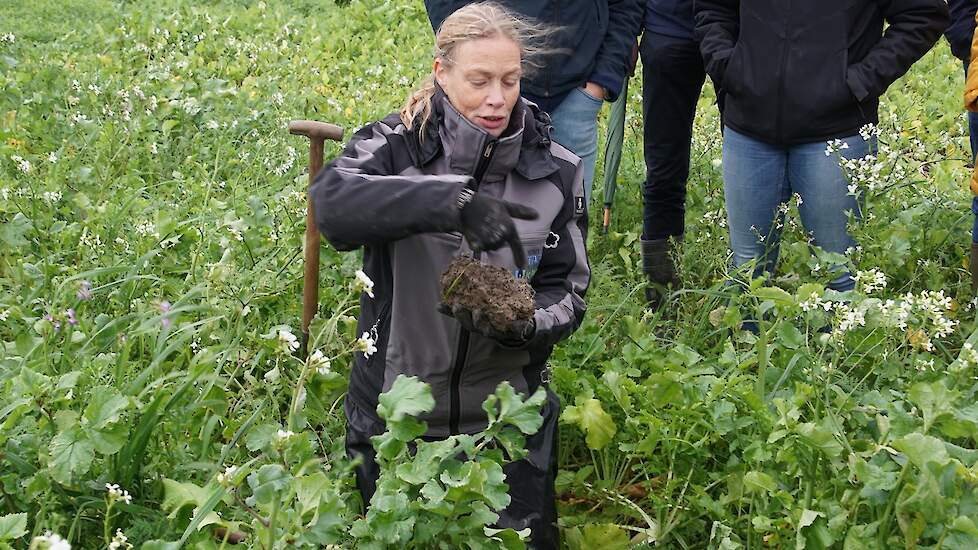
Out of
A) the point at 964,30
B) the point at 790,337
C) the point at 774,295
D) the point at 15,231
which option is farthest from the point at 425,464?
the point at 964,30

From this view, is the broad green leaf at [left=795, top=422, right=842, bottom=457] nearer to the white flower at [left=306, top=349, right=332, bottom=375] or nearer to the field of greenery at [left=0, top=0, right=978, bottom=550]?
the field of greenery at [left=0, top=0, right=978, bottom=550]

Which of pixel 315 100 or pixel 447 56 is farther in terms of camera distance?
pixel 315 100

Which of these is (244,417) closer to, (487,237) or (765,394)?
(487,237)

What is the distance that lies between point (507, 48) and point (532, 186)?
11.4 inches

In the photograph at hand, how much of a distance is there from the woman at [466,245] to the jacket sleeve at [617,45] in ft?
3.29

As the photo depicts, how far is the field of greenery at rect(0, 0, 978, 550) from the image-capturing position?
1771 millimetres

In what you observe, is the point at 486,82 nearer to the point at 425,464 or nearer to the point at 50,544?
the point at 425,464

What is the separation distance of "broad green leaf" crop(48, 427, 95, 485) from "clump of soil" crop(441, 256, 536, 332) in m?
0.71

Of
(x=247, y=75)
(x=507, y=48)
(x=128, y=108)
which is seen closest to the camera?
(x=507, y=48)

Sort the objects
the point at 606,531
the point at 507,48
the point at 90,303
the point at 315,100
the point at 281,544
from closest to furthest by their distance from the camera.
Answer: the point at 281,544 < the point at 507,48 < the point at 606,531 < the point at 90,303 < the point at 315,100

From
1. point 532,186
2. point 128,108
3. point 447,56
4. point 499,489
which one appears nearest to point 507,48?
point 447,56

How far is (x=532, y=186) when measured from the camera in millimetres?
2287

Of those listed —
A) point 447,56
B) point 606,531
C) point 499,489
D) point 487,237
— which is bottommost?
point 606,531

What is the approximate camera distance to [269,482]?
5.25 ft
